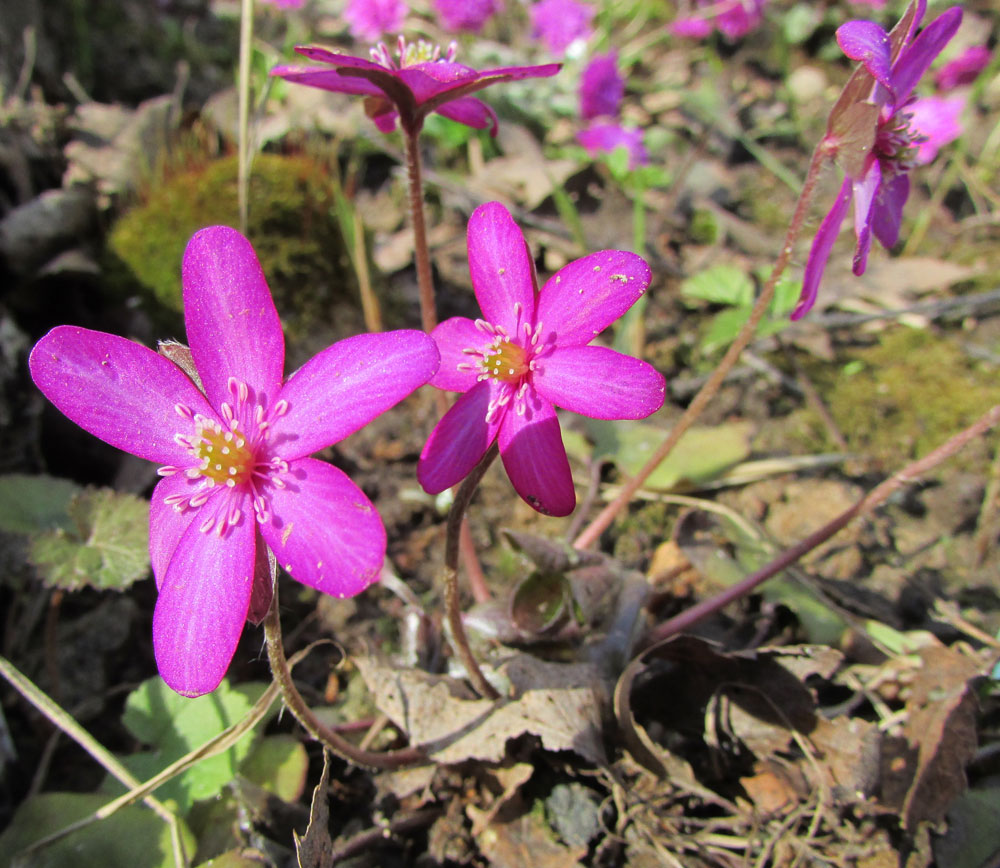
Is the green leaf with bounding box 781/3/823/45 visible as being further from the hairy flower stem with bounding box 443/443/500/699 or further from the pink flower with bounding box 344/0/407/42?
the hairy flower stem with bounding box 443/443/500/699

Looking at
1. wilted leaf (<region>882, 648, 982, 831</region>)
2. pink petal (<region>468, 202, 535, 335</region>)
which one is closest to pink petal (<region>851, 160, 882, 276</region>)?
pink petal (<region>468, 202, 535, 335</region>)

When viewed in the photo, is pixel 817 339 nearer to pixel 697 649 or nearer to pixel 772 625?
pixel 772 625

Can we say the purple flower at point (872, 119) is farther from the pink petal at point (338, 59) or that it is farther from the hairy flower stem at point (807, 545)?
the pink petal at point (338, 59)

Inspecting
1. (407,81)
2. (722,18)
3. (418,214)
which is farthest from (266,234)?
(722,18)

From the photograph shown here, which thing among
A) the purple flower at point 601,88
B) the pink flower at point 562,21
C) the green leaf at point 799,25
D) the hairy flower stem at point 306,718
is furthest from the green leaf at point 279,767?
the green leaf at point 799,25

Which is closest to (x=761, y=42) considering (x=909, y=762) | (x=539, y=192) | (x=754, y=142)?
(x=754, y=142)

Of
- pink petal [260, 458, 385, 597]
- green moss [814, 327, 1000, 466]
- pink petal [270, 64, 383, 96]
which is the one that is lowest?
green moss [814, 327, 1000, 466]
